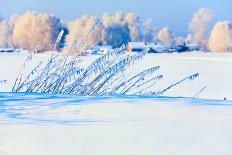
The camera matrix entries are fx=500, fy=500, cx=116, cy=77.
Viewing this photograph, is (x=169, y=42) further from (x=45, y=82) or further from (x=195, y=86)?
(x=45, y=82)

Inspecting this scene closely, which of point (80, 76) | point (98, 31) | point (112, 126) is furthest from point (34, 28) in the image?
point (112, 126)

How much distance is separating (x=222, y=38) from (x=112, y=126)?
Answer: 83.4 m

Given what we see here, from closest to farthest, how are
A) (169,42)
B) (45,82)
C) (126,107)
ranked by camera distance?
1. (126,107)
2. (45,82)
3. (169,42)

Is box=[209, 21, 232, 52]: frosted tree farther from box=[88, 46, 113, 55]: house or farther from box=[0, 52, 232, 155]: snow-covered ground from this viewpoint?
box=[0, 52, 232, 155]: snow-covered ground

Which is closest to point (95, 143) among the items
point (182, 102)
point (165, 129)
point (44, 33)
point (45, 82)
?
point (165, 129)

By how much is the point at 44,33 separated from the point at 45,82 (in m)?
66.1

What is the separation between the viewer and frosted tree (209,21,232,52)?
272 ft

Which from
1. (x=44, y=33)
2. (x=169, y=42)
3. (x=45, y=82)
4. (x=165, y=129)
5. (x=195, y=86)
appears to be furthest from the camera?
(x=169, y=42)

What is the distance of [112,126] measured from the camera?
3.03 m

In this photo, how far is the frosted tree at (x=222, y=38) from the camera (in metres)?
82.8

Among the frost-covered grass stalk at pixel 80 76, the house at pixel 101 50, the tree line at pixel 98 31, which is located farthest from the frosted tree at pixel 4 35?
the frost-covered grass stalk at pixel 80 76

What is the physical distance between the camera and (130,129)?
9.77 ft

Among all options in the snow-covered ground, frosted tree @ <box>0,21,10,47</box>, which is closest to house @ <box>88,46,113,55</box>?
the snow-covered ground

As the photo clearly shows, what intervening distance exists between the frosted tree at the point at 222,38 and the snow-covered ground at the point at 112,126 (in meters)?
79.3
